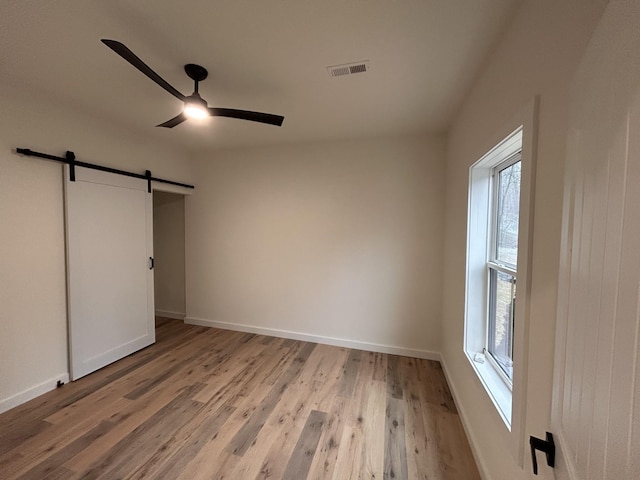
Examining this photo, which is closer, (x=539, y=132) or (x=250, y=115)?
(x=539, y=132)

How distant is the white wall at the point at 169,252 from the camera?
13.5 feet

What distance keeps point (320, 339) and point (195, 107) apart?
2.89 meters

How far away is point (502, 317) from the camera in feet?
5.87

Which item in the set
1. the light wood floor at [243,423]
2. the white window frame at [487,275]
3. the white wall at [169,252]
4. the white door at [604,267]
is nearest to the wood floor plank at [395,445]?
the light wood floor at [243,423]

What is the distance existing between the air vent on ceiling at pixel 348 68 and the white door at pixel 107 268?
252 centimetres

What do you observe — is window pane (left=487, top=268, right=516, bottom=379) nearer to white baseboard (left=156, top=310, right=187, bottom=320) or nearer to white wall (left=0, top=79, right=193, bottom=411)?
white wall (left=0, top=79, right=193, bottom=411)

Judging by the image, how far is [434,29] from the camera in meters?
1.46

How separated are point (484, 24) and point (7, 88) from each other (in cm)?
340

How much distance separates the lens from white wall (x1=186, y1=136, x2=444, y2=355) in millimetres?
3070

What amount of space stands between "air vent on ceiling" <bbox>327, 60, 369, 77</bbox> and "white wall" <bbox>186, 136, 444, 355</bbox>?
4.49 ft

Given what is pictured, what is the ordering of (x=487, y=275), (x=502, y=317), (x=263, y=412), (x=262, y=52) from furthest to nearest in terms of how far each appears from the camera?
(x=263, y=412) < (x=487, y=275) < (x=502, y=317) < (x=262, y=52)

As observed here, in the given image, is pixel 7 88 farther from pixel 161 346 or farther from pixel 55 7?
pixel 161 346

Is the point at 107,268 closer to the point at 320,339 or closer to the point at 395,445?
the point at 320,339

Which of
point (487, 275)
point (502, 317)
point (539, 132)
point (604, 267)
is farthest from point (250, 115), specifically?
point (502, 317)
